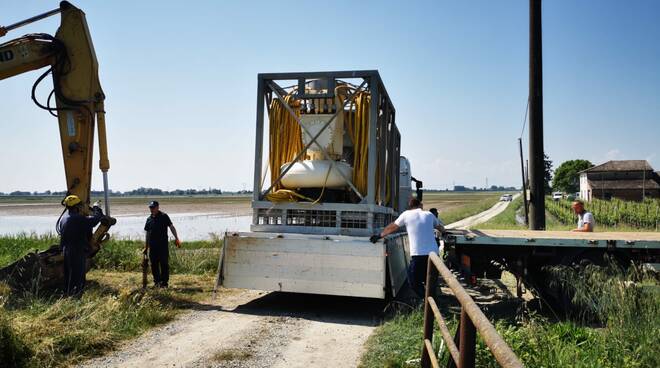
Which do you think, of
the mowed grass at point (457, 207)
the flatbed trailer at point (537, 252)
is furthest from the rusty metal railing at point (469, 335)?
the mowed grass at point (457, 207)

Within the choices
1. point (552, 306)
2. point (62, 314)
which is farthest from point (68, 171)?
point (552, 306)

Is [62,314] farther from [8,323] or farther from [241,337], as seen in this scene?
[241,337]

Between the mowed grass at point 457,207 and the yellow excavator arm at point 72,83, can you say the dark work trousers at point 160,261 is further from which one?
the mowed grass at point 457,207

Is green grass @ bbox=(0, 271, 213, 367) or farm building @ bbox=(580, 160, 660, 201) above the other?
farm building @ bbox=(580, 160, 660, 201)

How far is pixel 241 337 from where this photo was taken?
21.1 ft

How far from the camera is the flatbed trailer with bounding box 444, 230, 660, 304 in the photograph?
23.1 ft

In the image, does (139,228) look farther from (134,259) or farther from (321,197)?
(321,197)

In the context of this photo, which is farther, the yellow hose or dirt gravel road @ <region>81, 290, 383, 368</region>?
the yellow hose

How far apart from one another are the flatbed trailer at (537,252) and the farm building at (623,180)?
48.5 metres

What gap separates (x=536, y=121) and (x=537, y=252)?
5.32 m

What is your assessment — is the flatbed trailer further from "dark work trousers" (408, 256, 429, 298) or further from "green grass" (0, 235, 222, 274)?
"green grass" (0, 235, 222, 274)

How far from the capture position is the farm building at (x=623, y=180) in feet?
170

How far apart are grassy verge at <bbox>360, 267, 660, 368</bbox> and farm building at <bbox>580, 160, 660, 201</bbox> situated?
164 ft

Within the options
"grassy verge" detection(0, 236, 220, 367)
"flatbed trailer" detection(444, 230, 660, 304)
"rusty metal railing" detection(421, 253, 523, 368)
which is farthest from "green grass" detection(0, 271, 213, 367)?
"flatbed trailer" detection(444, 230, 660, 304)
